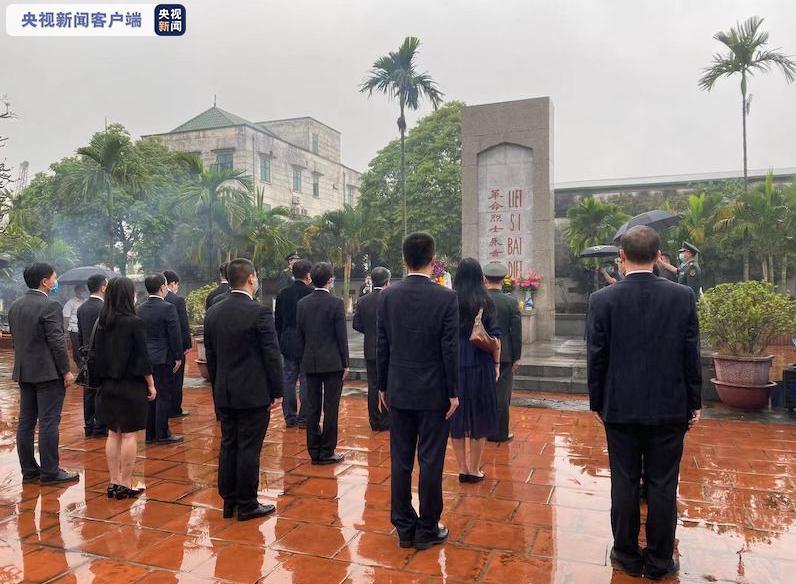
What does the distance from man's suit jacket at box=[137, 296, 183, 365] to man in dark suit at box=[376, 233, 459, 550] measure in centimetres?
295

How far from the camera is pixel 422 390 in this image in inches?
132

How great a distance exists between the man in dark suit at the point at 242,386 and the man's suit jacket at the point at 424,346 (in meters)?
0.85

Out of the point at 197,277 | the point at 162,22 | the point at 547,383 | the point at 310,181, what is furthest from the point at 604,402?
the point at 310,181

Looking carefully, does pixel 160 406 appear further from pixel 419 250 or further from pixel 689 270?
pixel 689 270

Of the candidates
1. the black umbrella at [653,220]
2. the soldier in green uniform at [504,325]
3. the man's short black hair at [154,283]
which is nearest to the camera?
the soldier in green uniform at [504,325]

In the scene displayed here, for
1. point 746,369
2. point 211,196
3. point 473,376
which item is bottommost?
point 746,369

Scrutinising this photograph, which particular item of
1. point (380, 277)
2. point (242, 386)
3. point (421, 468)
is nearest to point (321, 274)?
point (380, 277)

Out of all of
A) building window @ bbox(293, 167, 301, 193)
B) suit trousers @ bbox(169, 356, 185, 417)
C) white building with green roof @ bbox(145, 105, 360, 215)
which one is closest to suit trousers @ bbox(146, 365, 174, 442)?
suit trousers @ bbox(169, 356, 185, 417)

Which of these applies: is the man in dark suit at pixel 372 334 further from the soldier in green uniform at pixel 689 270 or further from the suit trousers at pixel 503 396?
the soldier in green uniform at pixel 689 270

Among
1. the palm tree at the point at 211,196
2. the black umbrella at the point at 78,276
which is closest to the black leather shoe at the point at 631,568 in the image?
the black umbrella at the point at 78,276

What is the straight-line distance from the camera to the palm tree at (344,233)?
809 inches

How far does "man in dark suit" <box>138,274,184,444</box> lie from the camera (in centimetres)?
556

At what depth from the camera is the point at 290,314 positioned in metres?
6.06

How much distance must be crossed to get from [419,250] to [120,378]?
2.27 m
